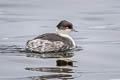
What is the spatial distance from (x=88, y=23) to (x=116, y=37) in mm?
3970

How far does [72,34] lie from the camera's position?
23.2 meters

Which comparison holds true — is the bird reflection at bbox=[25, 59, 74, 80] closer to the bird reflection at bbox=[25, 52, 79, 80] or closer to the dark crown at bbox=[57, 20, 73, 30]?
the bird reflection at bbox=[25, 52, 79, 80]

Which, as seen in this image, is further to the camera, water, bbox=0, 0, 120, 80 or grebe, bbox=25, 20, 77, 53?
grebe, bbox=25, 20, 77, 53

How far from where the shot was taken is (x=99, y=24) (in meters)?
25.5

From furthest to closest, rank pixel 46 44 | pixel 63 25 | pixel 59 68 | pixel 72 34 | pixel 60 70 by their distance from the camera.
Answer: pixel 72 34 → pixel 63 25 → pixel 46 44 → pixel 59 68 → pixel 60 70

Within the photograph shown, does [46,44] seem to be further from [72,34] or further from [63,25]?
[72,34]

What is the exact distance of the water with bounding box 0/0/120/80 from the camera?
15516 mm

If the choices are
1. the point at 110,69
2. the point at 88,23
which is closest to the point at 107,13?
the point at 88,23

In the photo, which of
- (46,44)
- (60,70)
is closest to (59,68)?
(60,70)

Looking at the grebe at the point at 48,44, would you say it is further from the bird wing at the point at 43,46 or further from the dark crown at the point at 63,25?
the dark crown at the point at 63,25

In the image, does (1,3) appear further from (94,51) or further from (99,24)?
(94,51)

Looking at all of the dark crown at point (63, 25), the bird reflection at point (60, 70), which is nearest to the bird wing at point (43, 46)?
the dark crown at point (63, 25)

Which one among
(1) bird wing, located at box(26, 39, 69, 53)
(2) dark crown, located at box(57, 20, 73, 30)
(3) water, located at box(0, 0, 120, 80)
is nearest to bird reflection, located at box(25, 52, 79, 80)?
(3) water, located at box(0, 0, 120, 80)

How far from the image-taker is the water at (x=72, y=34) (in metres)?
15.5
